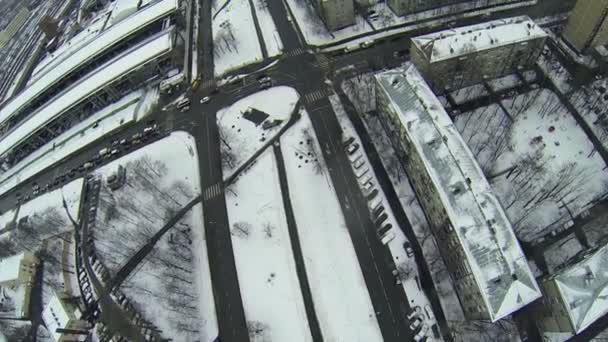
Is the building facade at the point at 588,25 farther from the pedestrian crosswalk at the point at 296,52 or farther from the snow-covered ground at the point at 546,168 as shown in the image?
the pedestrian crosswalk at the point at 296,52

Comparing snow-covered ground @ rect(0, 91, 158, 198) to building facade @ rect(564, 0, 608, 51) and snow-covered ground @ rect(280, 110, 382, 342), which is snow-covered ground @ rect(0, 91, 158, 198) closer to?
snow-covered ground @ rect(280, 110, 382, 342)

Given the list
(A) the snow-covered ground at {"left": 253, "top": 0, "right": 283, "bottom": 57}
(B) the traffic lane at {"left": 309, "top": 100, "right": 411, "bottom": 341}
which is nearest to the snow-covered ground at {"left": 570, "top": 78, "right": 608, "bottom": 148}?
(B) the traffic lane at {"left": 309, "top": 100, "right": 411, "bottom": 341}

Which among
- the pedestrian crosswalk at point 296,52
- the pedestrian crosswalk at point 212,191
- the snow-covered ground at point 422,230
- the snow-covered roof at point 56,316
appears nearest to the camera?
the snow-covered ground at point 422,230

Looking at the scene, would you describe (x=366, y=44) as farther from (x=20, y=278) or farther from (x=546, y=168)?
(x=20, y=278)

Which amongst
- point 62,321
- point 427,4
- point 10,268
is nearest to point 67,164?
point 10,268

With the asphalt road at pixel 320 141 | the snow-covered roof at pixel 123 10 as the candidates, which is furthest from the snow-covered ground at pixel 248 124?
the snow-covered roof at pixel 123 10

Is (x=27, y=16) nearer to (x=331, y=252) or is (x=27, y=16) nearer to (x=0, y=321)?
(x=0, y=321)

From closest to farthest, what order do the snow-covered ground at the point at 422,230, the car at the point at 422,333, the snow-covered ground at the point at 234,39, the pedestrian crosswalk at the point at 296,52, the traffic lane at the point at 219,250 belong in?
the snow-covered ground at the point at 422,230, the car at the point at 422,333, the traffic lane at the point at 219,250, the pedestrian crosswalk at the point at 296,52, the snow-covered ground at the point at 234,39
